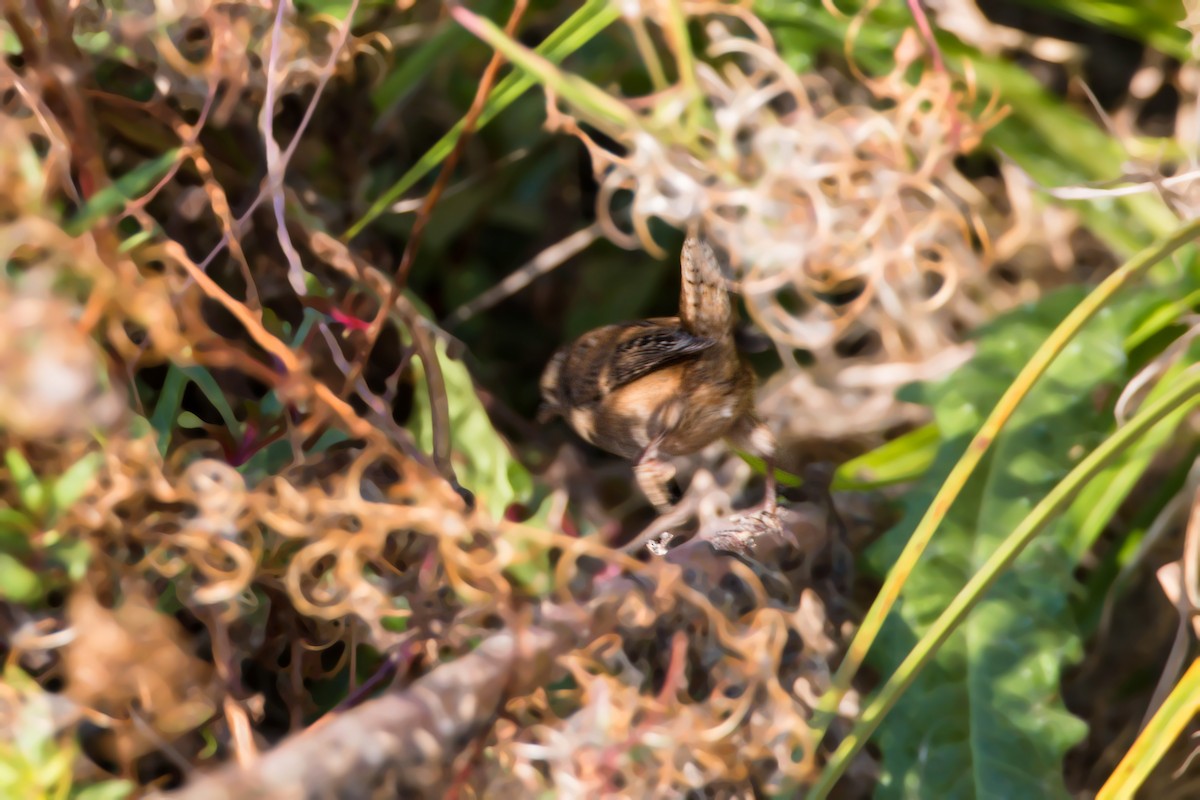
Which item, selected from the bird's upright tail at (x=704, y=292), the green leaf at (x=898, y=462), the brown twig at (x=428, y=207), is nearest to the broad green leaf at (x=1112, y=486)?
the green leaf at (x=898, y=462)

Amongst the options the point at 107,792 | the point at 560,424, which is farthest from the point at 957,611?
the point at 560,424

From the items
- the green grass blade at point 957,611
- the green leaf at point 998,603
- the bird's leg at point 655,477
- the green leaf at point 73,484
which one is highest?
the green leaf at point 73,484

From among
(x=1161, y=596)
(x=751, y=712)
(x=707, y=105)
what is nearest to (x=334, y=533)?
(x=751, y=712)

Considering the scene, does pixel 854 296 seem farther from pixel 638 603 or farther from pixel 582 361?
pixel 638 603

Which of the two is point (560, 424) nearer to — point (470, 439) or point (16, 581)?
point (470, 439)

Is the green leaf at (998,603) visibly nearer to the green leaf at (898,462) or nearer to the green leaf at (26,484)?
the green leaf at (898,462)
